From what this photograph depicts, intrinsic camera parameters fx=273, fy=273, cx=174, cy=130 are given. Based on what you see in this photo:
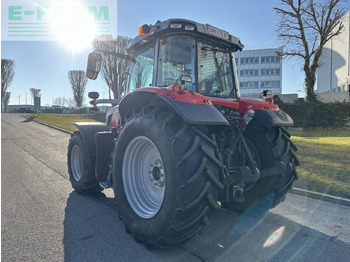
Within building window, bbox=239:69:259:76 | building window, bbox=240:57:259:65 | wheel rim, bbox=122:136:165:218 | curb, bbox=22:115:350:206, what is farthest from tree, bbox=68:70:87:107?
wheel rim, bbox=122:136:165:218

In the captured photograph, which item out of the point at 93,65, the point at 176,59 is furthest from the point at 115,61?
the point at 176,59

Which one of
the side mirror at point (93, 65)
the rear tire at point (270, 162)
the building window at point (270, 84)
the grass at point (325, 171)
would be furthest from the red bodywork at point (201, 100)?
the building window at point (270, 84)

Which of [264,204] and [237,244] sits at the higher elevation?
[264,204]

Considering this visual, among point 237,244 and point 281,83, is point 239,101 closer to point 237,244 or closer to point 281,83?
point 237,244

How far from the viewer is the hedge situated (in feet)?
56.5

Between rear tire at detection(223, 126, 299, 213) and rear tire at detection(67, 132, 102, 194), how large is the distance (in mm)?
2575

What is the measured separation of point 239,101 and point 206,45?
2.82ft

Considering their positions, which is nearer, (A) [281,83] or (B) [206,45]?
(B) [206,45]

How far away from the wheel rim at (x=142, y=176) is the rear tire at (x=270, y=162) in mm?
1232

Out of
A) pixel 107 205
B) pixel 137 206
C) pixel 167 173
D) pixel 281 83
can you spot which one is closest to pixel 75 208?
pixel 107 205

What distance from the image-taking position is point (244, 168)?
10.0 ft

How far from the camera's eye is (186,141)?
2.59 m

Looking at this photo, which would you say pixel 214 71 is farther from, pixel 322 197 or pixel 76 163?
pixel 76 163

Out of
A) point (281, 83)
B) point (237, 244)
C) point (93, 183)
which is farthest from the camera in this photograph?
point (281, 83)
